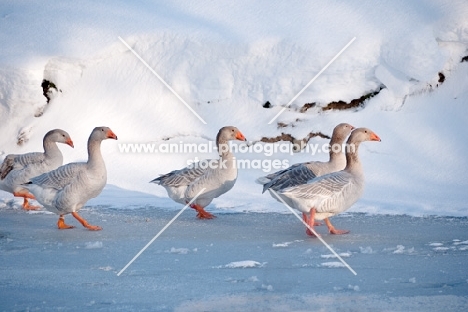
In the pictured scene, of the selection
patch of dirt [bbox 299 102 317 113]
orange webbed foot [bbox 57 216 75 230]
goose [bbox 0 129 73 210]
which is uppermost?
patch of dirt [bbox 299 102 317 113]

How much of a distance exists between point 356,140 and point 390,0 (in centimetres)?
640

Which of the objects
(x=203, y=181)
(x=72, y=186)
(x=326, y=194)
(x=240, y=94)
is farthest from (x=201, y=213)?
(x=240, y=94)

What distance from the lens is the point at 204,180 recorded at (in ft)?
29.8

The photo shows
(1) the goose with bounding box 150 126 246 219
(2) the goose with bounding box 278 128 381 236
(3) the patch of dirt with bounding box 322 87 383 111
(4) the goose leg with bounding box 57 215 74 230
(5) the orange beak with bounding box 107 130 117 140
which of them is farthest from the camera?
(3) the patch of dirt with bounding box 322 87 383 111

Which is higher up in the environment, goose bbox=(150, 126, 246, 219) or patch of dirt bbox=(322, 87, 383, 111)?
patch of dirt bbox=(322, 87, 383, 111)

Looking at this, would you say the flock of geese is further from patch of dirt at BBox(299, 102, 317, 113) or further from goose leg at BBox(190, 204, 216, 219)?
patch of dirt at BBox(299, 102, 317, 113)

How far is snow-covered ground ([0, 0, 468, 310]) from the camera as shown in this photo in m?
9.34

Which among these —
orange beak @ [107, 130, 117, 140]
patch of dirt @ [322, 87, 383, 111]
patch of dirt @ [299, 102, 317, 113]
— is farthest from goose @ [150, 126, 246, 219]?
patch of dirt @ [322, 87, 383, 111]

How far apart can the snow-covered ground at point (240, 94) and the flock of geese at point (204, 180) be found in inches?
14.8

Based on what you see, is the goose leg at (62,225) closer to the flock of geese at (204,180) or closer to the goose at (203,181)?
the flock of geese at (204,180)

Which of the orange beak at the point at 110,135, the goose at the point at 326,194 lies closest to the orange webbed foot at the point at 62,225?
the orange beak at the point at 110,135

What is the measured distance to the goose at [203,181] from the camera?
9.06m

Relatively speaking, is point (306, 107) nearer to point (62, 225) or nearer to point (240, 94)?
point (240, 94)

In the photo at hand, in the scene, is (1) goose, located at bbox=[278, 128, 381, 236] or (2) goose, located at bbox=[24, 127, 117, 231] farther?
(2) goose, located at bbox=[24, 127, 117, 231]
